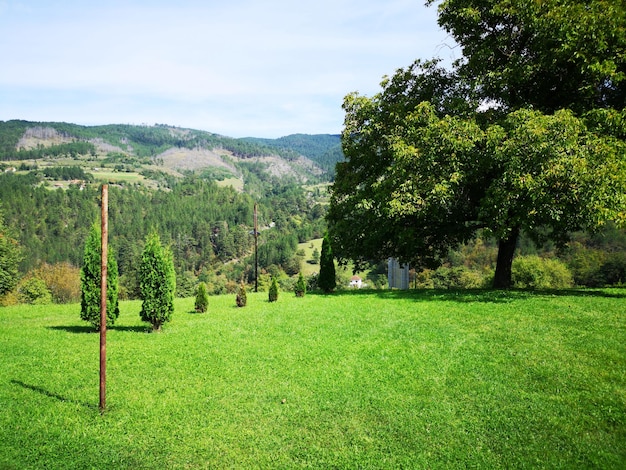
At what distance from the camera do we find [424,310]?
17406 mm

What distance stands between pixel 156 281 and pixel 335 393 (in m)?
8.92

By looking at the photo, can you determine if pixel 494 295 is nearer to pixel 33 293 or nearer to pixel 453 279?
pixel 453 279

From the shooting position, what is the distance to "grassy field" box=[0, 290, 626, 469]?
7.28 metres

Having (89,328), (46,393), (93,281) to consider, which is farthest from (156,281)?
(46,393)

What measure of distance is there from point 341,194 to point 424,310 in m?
9.85

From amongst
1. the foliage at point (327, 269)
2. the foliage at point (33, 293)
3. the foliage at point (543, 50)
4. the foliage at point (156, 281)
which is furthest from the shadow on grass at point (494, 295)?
the foliage at point (33, 293)

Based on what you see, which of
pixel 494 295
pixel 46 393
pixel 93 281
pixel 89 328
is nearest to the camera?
pixel 46 393

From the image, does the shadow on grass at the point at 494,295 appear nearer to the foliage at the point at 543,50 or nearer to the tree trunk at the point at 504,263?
the tree trunk at the point at 504,263

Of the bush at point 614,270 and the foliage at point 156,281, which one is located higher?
the foliage at point 156,281

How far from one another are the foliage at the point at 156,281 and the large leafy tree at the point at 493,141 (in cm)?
981

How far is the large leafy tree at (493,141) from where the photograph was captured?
16453mm

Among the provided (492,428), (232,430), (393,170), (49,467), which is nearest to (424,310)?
(393,170)

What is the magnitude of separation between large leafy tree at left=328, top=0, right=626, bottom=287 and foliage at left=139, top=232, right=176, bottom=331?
981cm

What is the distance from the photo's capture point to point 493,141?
17656 mm
